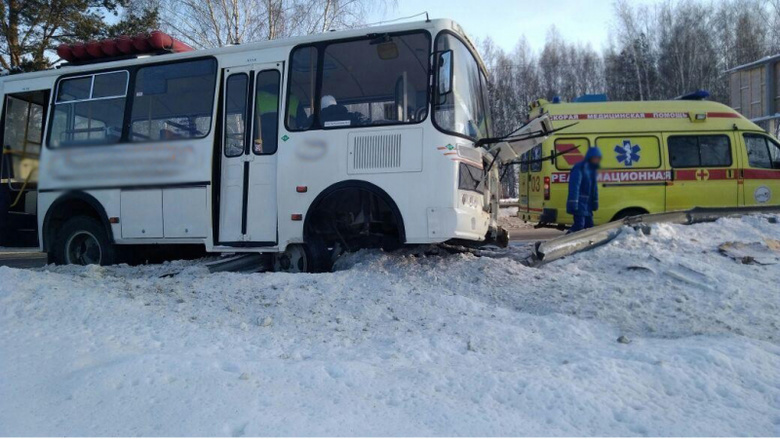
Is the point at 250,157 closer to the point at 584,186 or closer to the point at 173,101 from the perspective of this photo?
the point at 173,101

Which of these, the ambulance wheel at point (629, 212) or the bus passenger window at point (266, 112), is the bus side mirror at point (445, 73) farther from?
the ambulance wheel at point (629, 212)

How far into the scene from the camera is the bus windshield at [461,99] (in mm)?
6066

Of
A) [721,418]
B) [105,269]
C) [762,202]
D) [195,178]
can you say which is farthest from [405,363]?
[762,202]

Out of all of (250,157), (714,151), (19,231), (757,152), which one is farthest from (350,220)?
(757,152)

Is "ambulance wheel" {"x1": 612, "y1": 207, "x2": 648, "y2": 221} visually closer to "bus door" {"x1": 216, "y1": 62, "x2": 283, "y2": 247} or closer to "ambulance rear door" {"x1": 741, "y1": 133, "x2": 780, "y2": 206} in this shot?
"ambulance rear door" {"x1": 741, "y1": 133, "x2": 780, "y2": 206}

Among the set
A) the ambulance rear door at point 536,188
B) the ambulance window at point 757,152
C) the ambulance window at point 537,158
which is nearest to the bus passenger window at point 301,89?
the ambulance window at point 537,158

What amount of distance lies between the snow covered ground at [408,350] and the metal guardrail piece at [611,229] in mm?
208

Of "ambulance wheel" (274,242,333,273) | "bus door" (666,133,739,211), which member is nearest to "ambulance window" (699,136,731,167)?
"bus door" (666,133,739,211)

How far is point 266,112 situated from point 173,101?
5.15 feet

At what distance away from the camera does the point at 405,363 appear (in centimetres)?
376

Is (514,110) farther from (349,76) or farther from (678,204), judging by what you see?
(349,76)

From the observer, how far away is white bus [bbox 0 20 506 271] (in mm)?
6125

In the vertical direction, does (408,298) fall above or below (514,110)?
below

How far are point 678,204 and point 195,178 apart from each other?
9745mm
